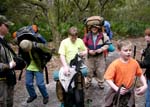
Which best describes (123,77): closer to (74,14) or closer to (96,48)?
(96,48)

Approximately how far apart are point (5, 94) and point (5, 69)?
46 cm

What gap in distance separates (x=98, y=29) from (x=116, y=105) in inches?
83.2

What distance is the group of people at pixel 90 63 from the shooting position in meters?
4.93

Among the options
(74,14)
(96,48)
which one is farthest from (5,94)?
(74,14)

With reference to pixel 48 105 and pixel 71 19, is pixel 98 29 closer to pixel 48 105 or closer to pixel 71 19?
pixel 48 105

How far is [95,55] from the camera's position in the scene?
7.05 meters

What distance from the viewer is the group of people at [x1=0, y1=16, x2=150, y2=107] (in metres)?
4.93

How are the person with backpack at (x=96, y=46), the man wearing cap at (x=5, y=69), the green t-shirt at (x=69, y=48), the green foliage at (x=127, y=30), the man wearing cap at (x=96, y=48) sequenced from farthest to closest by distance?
the green foliage at (x=127, y=30) < the man wearing cap at (x=96, y=48) < the person with backpack at (x=96, y=46) < the green t-shirt at (x=69, y=48) < the man wearing cap at (x=5, y=69)

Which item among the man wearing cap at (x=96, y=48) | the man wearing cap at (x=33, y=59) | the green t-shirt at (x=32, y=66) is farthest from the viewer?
the man wearing cap at (x=96, y=48)

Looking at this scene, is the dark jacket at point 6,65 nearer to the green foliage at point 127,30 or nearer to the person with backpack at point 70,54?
the person with backpack at point 70,54

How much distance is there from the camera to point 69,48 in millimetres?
6441

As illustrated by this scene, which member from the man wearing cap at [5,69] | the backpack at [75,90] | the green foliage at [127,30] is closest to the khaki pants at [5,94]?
the man wearing cap at [5,69]

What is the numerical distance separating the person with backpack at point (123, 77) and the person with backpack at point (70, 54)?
3.83ft

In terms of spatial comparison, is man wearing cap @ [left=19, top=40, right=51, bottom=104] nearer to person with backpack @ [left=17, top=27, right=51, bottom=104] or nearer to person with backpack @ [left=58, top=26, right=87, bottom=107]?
person with backpack @ [left=17, top=27, right=51, bottom=104]
